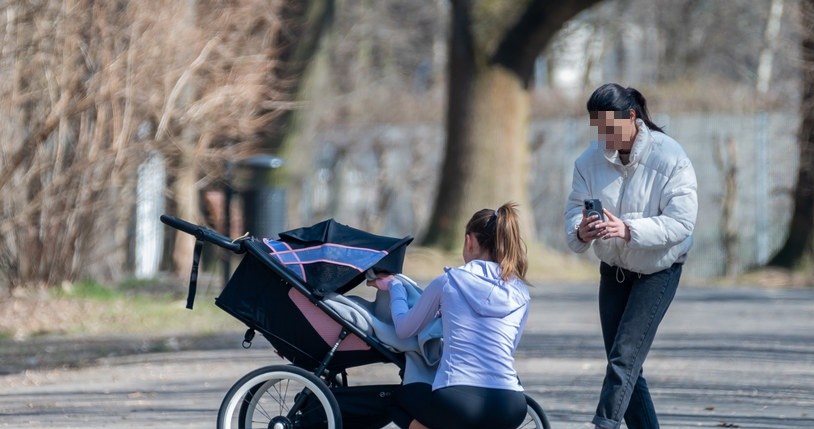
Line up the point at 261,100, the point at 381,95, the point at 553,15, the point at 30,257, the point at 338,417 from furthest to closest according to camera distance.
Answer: the point at 381,95 < the point at 553,15 < the point at 261,100 < the point at 30,257 < the point at 338,417

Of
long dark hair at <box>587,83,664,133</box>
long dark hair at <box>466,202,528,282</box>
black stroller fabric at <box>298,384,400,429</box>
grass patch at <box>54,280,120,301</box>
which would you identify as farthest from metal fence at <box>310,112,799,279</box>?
black stroller fabric at <box>298,384,400,429</box>

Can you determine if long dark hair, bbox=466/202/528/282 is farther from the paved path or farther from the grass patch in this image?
the grass patch

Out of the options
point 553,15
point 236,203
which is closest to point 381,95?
point 553,15

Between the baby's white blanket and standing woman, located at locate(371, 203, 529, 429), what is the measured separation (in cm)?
6

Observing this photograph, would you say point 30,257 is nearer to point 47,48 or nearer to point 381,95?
point 47,48

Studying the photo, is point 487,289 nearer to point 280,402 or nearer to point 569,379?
point 280,402

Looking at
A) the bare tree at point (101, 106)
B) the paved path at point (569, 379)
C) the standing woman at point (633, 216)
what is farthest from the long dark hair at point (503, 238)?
the bare tree at point (101, 106)

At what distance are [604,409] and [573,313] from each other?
24.0 ft

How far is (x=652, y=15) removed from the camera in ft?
128

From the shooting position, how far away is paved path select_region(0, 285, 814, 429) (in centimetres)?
729

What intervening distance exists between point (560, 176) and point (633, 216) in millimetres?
18056

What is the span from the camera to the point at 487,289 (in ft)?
17.9

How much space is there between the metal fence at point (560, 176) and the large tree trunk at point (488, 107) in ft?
13.5

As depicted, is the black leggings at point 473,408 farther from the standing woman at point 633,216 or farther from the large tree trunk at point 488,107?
the large tree trunk at point 488,107
